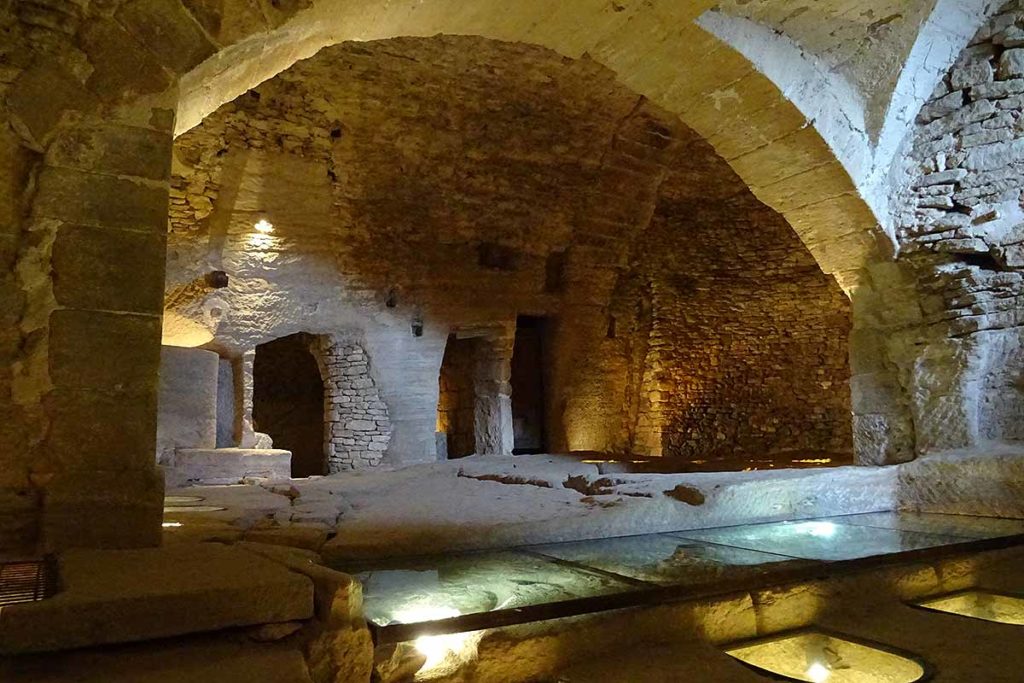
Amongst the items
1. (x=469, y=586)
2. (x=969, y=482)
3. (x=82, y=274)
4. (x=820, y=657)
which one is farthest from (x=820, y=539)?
(x=82, y=274)

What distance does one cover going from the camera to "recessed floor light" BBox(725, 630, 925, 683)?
2.54 meters

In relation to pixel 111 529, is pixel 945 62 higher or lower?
higher

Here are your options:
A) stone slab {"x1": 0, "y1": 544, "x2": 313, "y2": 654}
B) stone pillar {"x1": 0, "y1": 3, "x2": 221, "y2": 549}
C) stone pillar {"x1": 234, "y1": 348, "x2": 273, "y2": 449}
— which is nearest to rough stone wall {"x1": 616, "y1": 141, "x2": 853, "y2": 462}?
stone pillar {"x1": 234, "y1": 348, "x2": 273, "y2": 449}

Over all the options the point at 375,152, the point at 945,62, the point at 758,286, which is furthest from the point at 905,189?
the point at 758,286

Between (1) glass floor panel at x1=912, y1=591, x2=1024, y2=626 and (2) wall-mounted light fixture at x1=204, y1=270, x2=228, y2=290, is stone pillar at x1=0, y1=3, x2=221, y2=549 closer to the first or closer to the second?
(1) glass floor panel at x1=912, y1=591, x2=1024, y2=626

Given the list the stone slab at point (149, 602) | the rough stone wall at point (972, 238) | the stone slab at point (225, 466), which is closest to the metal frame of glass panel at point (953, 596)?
the rough stone wall at point (972, 238)

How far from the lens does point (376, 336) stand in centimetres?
1064

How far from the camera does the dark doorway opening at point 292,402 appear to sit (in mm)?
14680

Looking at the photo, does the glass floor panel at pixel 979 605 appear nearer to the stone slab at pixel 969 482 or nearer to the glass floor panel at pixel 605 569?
the glass floor panel at pixel 605 569

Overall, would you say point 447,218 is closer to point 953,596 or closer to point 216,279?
point 216,279

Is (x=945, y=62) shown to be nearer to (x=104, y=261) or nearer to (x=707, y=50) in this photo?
(x=707, y=50)

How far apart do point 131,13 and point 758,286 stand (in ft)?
40.0

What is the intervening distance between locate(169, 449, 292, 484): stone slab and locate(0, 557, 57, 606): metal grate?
5.47 m

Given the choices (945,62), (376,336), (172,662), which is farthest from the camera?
(376,336)
